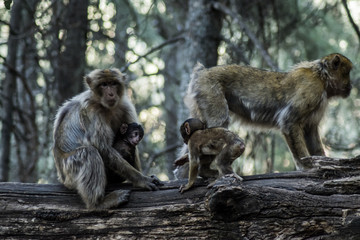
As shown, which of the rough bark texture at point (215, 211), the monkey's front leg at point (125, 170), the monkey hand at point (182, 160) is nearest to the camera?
the rough bark texture at point (215, 211)

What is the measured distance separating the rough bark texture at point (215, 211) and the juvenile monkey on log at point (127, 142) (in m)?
0.67

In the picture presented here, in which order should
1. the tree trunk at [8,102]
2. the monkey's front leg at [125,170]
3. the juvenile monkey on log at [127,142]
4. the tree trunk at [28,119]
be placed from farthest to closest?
the tree trunk at [8,102], the tree trunk at [28,119], the juvenile monkey on log at [127,142], the monkey's front leg at [125,170]

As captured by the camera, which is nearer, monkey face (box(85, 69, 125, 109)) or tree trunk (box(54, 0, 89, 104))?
monkey face (box(85, 69, 125, 109))

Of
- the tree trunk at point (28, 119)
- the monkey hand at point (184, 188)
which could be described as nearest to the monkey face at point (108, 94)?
the monkey hand at point (184, 188)

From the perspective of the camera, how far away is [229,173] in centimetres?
535

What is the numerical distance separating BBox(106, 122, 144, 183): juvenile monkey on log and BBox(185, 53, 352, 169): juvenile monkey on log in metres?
1.45

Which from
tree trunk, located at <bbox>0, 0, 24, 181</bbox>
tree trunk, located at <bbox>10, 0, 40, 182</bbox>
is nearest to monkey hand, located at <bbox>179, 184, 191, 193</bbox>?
tree trunk, located at <bbox>10, 0, 40, 182</bbox>

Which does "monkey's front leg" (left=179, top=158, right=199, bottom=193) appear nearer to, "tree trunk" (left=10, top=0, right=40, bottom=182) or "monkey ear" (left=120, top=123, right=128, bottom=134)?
"monkey ear" (left=120, top=123, right=128, bottom=134)

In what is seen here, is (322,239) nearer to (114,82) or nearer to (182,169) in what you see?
(182,169)

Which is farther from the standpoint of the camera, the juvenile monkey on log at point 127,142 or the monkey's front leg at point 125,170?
the juvenile monkey on log at point 127,142

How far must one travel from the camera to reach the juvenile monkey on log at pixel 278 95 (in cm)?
738

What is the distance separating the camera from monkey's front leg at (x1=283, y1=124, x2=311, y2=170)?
7090 millimetres

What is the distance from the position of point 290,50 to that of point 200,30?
14.5 feet

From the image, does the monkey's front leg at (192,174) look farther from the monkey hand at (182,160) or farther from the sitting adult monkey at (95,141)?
the monkey hand at (182,160)
